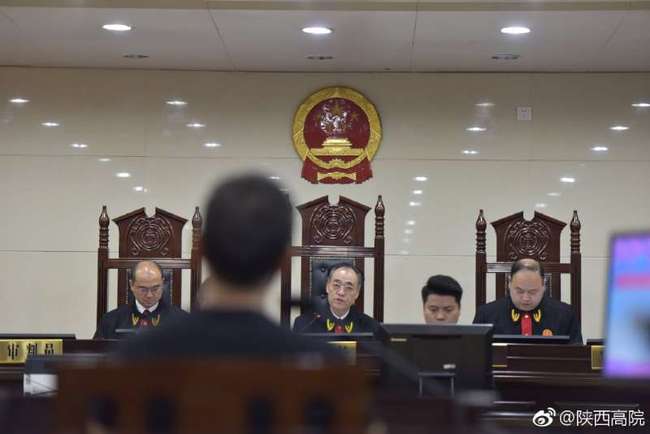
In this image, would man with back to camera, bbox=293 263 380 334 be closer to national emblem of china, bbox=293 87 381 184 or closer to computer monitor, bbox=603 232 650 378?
national emblem of china, bbox=293 87 381 184

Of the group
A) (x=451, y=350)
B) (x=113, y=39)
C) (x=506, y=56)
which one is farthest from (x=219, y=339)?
(x=506, y=56)

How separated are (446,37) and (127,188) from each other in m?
2.86

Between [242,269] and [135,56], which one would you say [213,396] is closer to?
[242,269]

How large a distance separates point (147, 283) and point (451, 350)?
278 cm

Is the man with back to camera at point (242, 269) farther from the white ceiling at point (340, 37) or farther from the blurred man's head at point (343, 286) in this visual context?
the white ceiling at point (340, 37)

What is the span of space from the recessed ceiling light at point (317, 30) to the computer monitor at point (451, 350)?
3479 mm

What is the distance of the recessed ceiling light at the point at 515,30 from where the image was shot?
695 cm

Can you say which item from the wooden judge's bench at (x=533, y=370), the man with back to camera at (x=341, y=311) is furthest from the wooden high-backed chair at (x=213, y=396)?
the man with back to camera at (x=341, y=311)

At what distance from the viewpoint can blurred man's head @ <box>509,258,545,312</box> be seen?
6.14 m

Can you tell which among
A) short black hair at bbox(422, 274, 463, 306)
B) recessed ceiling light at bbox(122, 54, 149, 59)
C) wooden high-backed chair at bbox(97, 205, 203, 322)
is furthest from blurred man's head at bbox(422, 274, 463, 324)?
recessed ceiling light at bbox(122, 54, 149, 59)

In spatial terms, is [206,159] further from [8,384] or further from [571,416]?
[571,416]

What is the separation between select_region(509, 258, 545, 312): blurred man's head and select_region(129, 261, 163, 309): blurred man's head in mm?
1976

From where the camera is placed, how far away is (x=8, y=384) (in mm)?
4723

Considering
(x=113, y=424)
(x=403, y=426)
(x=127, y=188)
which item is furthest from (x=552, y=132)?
(x=113, y=424)
